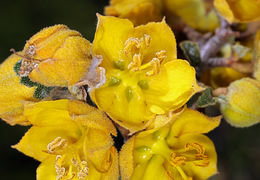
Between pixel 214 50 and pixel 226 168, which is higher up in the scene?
pixel 214 50

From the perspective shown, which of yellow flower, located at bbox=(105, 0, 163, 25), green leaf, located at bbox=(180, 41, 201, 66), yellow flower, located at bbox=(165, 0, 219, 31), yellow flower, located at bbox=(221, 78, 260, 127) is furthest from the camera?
yellow flower, located at bbox=(165, 0, 219, 31)

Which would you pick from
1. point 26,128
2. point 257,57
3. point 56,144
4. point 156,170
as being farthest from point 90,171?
point 26,128

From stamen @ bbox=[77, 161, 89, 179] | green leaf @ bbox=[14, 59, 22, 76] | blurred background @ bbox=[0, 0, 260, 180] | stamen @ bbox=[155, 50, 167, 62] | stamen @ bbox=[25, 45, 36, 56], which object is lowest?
blurred background @ bbox=[0, 0, 260, 180]

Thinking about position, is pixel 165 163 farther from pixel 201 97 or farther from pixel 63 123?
pixel 63 123

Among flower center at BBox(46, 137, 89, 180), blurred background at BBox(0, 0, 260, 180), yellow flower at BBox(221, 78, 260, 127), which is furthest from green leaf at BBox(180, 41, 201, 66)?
blurred background at BBox(0, 0, 260, 180)

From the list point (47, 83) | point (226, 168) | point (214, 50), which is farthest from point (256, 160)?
point (47, 83)

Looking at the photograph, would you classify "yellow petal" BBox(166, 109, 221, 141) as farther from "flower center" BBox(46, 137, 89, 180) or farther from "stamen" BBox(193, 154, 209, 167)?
"flower center" BBox(46, 137, 89, 180)

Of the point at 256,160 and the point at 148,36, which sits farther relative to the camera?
the point at 256,160
